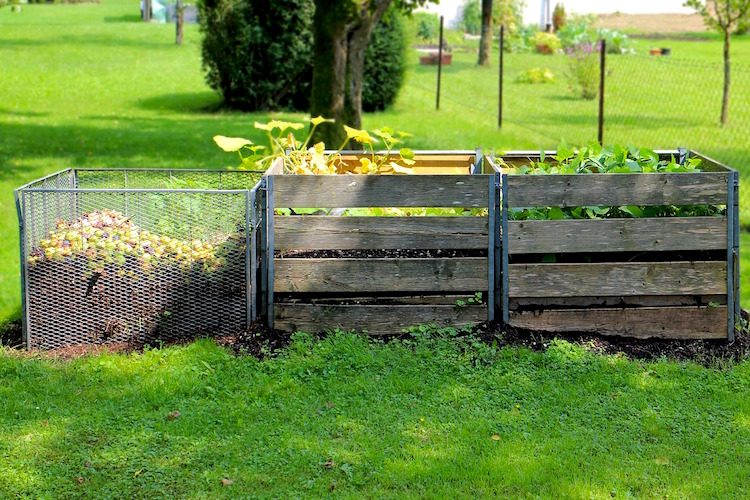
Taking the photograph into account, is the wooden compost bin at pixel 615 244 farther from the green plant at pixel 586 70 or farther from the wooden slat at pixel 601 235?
the green plant at pixel 586 70

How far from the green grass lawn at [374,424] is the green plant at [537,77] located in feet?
69.1

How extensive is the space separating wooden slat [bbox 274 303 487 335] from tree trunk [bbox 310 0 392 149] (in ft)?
21.3

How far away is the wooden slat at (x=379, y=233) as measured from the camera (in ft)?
17.8

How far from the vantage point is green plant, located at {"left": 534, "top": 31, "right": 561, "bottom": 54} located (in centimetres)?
3309

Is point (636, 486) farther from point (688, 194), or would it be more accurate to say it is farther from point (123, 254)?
point (123, 254)

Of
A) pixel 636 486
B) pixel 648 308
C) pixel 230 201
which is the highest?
pixel 230 201

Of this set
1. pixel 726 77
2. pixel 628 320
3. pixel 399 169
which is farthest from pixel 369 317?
pixel 726 77

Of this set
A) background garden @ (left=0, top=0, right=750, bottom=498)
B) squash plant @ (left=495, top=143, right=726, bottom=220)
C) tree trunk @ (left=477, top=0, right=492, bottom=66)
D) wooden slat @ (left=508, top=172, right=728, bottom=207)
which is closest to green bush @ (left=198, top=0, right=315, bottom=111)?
background garden @ (left=0, top=0, right=750, bottom=498)

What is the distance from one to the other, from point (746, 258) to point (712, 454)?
460cm

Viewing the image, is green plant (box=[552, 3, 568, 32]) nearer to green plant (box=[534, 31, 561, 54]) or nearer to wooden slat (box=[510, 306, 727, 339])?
green plant (box=[534, 31, 561, 54])

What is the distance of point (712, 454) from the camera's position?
14.1 feet

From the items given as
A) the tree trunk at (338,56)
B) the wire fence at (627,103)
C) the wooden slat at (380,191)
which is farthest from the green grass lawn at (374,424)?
the tree trunk at (338,56)

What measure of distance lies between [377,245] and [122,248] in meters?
1.50

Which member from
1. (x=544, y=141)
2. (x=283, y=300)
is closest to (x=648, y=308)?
(x=283, y=300)
